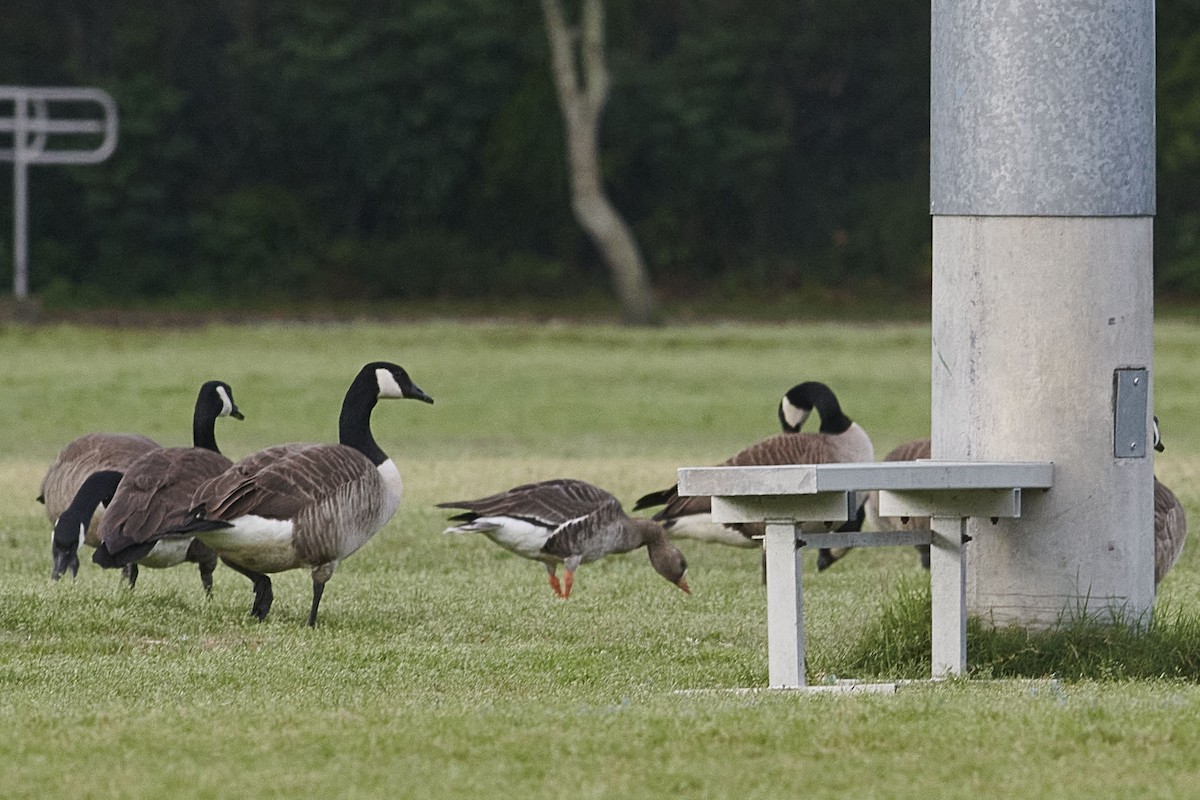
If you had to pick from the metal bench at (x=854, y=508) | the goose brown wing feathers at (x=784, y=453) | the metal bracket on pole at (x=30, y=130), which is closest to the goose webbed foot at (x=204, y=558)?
the goose brown wing feathers at (x=784, y=453)

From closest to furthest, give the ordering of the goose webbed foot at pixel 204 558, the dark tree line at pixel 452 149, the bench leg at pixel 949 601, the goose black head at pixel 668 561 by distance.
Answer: the bench leg at pixel 949 601 → the goose webbed foot at pixel 204 558 → the goose black head at pixel 668 561 → the dark tree line at pixel 452 149

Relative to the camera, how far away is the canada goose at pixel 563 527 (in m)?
11.3

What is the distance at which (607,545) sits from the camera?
460 inches

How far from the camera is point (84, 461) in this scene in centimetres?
1203

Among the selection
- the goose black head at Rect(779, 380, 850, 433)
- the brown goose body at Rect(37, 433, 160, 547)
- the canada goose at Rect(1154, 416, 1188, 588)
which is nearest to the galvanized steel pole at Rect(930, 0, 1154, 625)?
the canada goose at Rect(1154, 416, 1188, 588)

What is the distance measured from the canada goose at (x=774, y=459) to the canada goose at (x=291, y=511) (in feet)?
8.03

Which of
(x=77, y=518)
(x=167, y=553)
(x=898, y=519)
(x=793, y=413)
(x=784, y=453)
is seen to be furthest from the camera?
(x=793, y=413)

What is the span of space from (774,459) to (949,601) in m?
5.06

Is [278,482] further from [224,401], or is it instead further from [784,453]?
[784,453]

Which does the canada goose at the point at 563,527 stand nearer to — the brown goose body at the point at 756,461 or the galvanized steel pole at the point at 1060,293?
the brown goose body at the point at 756,461

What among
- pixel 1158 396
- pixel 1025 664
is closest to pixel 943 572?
pixel 1025 664

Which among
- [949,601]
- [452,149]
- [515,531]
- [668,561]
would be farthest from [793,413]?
[452,149]

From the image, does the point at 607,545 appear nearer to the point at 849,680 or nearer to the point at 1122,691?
the point at 849,680

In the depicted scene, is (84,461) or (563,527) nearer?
(563,527)
